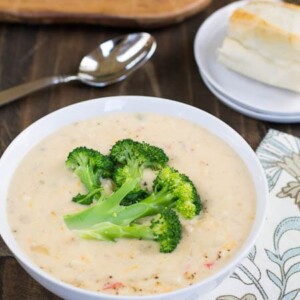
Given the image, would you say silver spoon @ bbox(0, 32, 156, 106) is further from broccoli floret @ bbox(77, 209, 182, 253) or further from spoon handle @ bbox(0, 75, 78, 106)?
broccoli floret @ bbox(77, 209, 182, 253)

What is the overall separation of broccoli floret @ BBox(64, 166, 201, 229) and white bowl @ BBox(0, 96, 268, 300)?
13 centimetres

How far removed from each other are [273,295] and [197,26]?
123 centimetres

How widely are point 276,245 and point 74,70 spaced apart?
97cm

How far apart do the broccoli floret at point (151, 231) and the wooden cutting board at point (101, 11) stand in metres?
1.15

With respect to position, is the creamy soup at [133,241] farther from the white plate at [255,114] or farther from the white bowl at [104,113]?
the white plate at [255,114]

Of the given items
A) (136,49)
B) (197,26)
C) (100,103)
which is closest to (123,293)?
(100,103)

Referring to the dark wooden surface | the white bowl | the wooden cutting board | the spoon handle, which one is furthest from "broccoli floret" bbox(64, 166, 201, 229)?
the wooden cutting board

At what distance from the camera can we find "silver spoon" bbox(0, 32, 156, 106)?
215 centimetres

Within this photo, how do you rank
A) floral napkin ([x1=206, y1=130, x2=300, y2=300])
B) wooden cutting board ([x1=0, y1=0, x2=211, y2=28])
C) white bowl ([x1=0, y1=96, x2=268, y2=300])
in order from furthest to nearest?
1. wooden cutting board ([x1=0, y1=0, x2=211, y2=28])
2. floral napkin ([x1=206, y1=130, x2=300, y2=300])
3. white bowl ([x1=0, y1=96, x2=268, y2=300])

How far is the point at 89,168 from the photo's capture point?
4.95ft

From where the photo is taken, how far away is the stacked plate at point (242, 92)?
2.05m

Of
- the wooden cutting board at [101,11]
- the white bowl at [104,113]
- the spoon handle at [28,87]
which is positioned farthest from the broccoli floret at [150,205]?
the wooden cutting board at [101,11]

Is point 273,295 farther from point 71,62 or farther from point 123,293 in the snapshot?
point 71,62

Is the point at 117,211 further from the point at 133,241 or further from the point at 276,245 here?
the point at 276,245
